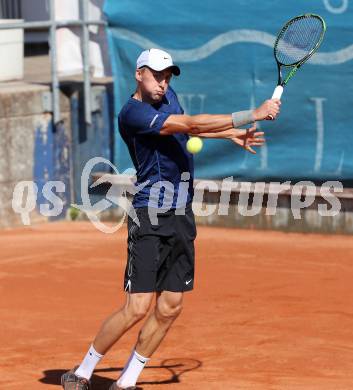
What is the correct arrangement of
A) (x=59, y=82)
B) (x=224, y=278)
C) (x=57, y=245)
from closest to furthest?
(x=224, y=278) → (x=57, y=245) → (x=59, y=82)

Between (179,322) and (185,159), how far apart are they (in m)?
2.03

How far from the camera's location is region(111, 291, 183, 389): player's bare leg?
6.04 m

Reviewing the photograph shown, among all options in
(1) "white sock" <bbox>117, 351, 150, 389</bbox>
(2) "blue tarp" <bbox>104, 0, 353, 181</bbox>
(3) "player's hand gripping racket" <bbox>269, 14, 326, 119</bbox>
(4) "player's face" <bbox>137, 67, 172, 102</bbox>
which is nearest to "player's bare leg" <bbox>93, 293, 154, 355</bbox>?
(1) "white sock" <bbox>117, 351, 150, 389</bbox>

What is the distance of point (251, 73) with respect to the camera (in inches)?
428

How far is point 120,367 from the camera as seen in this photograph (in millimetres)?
6746

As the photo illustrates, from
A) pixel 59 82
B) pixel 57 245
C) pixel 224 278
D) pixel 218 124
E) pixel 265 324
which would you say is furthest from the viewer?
pixel 59 82

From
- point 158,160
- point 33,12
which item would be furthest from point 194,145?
point 33,12

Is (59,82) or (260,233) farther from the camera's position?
(59,82)

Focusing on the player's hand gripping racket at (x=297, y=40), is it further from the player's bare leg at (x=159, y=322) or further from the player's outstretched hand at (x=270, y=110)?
the player's bare leg at (x=159, y=322)

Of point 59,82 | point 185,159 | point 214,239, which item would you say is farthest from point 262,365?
point 59,82

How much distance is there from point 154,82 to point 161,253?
37.5 inches

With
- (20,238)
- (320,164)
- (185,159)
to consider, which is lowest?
(20,238)

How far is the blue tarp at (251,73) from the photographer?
10.6 m

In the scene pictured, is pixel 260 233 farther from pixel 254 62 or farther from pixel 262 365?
pixel 262 365
